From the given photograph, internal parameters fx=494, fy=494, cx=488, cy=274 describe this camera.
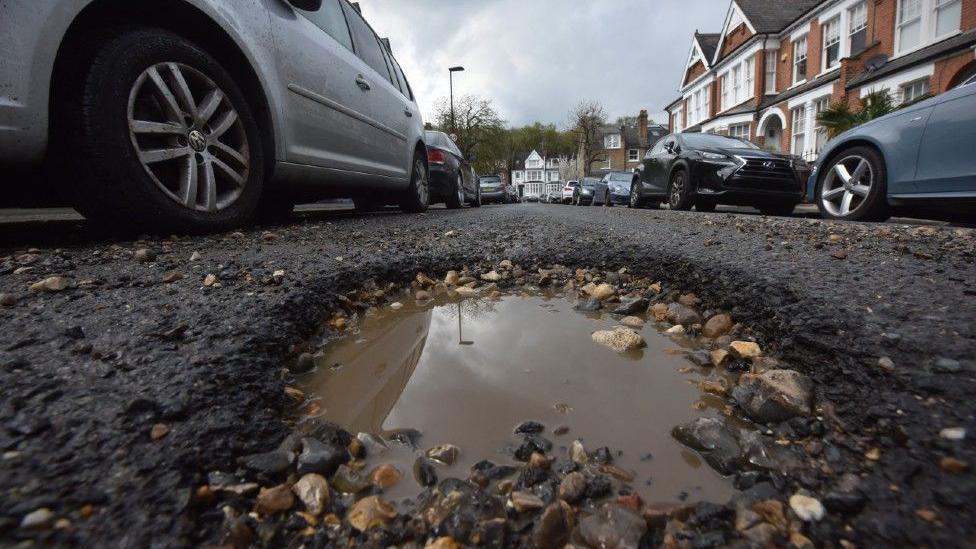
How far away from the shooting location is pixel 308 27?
385 centimetres

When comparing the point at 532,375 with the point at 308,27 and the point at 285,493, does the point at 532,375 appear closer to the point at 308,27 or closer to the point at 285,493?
the point at 285,493

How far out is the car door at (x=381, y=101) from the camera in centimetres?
490

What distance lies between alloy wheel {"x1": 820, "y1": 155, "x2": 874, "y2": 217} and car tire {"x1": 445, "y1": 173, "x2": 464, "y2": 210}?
19.6 feet

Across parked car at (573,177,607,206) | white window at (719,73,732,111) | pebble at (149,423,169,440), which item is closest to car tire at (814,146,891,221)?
pebble at (149,423,169,440)

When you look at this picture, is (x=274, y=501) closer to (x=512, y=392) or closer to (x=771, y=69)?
(x=512, y=392)

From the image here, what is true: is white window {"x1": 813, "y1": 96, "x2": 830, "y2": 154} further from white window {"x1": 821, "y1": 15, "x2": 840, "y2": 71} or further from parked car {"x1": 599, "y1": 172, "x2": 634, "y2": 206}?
parked car {"x1": 599, "y1": 172, "x2": 634, "y2": 206}

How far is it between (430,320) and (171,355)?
0.99 meters

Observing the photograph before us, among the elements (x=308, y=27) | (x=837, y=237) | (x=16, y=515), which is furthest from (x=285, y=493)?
(x=308, y=27)

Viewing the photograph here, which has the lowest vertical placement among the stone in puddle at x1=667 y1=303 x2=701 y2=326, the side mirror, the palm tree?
the stone in puddle at x1=667 y1=303 x2=701 y2=326

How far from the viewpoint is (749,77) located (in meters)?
24.8

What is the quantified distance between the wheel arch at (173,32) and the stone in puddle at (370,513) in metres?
2.53

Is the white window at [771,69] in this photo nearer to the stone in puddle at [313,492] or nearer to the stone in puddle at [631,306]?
the stone in puddle at [631,306]

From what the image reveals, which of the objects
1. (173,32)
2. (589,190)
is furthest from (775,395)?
(589,190)

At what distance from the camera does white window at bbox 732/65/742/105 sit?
84.7ft
